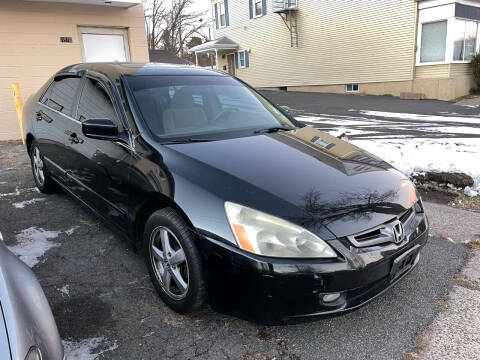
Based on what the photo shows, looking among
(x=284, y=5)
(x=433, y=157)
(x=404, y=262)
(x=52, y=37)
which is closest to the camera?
(x=404, y=262)

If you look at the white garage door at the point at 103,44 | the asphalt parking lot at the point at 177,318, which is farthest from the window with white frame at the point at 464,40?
the asphalt parking lot at the point at 177,318

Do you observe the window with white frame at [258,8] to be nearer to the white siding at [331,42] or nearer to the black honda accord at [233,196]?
the white siding at [331,42]

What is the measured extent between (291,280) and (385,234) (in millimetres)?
634

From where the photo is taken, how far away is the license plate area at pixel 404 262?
224cm

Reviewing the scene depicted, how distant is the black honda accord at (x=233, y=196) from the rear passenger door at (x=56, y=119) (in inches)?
5.0

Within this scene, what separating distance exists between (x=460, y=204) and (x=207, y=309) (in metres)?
Answer: 3.29

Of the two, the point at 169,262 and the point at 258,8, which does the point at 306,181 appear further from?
the point at 258,8

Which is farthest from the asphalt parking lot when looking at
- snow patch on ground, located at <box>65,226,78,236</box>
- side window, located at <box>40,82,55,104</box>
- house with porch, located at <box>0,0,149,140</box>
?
house with porch, located at <box>0,0,149,140</box>

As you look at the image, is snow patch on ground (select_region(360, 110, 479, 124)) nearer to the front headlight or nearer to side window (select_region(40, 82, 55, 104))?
side window (select_region(40, 82, 55, 104))

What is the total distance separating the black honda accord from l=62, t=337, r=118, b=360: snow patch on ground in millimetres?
469

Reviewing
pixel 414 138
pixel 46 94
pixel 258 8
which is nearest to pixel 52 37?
pixel 46 94

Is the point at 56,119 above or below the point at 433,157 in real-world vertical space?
above

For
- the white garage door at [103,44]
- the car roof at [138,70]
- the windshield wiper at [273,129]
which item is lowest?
the windshield wiper at [273,129]

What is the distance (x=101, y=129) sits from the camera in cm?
284
